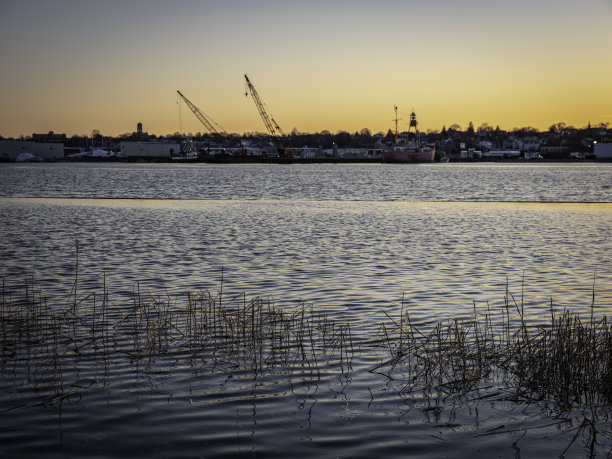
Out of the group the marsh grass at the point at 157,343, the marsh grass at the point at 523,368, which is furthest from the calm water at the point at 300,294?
the marsh grass at the point at 523,368

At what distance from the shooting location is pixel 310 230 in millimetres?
38312

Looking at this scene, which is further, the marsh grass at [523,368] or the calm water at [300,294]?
the marsh grass at [523,368]

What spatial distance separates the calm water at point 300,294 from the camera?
8398 millimetres

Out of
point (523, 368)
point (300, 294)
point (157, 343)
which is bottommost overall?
point (300, 294)

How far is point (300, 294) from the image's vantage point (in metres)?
18.8

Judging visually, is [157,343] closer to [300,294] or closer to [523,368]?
[300,294]

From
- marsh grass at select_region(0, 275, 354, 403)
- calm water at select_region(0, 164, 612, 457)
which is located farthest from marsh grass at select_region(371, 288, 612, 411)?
marsh grass at select_region(0, 275, 354, 403)

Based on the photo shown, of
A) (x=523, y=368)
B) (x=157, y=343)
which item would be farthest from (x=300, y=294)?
(x=523, y=368)

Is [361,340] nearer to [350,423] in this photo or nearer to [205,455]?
[350,423]

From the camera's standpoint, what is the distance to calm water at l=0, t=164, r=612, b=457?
840cm

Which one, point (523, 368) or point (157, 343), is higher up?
point (523, 368)

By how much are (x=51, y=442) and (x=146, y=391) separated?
210cm

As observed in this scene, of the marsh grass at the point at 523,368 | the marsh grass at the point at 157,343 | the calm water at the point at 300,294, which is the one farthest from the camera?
the marsh grass at the point at 157,343

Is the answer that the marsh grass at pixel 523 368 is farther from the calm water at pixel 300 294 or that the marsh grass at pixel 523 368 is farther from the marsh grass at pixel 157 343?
the marsh grass at pixel 157 343
